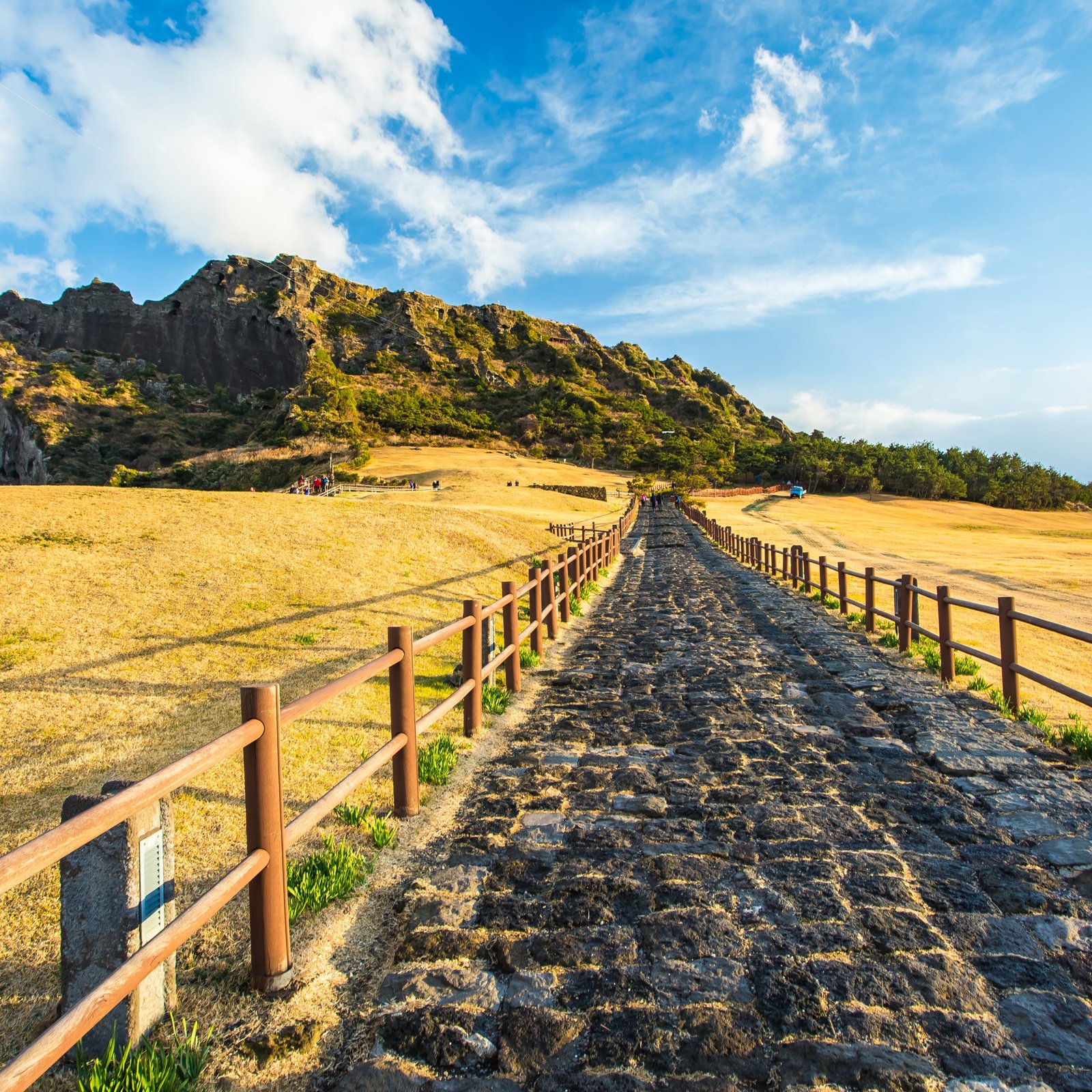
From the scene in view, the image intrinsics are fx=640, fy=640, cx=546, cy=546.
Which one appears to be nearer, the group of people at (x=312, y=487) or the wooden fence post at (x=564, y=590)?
the wooden fence post at (x=564, y=590)

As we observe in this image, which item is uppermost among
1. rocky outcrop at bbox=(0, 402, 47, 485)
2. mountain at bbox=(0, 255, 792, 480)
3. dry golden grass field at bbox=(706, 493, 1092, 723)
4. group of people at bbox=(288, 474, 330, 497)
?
mountain at bbox=(0, 255, 792, 480)

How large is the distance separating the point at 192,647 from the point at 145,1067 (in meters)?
6.32

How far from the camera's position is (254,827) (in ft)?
8.38

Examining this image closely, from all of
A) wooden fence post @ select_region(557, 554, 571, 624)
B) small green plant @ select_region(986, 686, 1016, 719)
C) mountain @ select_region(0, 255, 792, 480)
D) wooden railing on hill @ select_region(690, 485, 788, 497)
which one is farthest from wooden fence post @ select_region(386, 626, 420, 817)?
mountain @ select_region(0, 255, 792, 480)

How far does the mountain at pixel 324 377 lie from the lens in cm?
9919

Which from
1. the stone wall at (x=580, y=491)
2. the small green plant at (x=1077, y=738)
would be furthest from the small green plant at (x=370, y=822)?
the stone wall at (x=580, y=491)

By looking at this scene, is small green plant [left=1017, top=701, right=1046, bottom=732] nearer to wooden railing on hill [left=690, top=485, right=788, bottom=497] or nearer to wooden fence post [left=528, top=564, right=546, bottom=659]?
wooden fence post [left=528, top=564, right=546, bottom=659]

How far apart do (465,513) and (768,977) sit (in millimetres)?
17830

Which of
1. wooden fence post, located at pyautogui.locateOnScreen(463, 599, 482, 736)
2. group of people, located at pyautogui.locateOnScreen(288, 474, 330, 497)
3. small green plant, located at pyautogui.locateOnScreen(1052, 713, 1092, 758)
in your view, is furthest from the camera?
group of people, located at pyautogui.locateOnScreen(288, 474, 330, 497)

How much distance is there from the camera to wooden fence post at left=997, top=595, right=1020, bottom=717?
20.2 ft

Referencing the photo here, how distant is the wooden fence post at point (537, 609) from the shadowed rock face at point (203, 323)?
15775cm

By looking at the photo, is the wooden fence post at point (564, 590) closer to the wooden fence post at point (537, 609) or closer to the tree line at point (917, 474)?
the wooden fence post at point (537, 609)

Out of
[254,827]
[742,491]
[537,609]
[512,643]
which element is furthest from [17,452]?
[254,827]

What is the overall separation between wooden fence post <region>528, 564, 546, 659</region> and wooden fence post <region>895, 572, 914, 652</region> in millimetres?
4933
